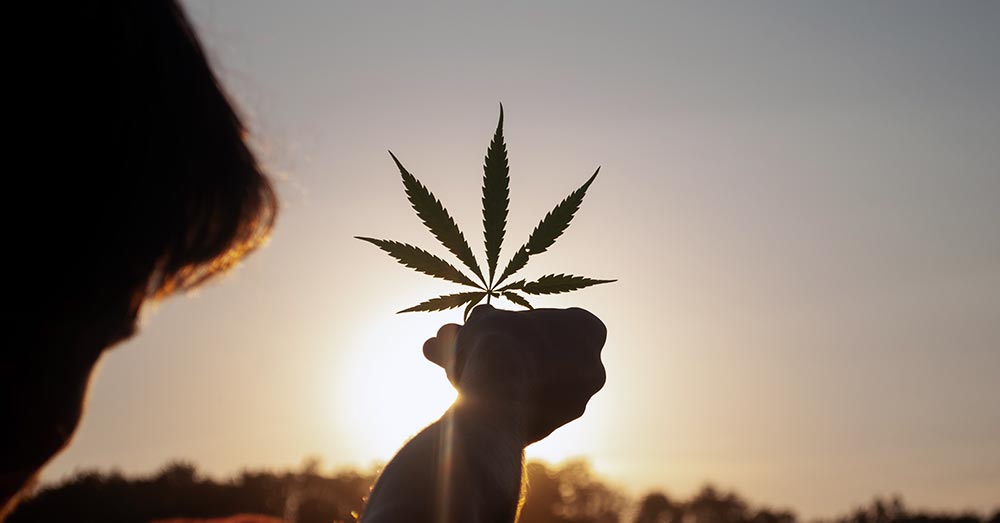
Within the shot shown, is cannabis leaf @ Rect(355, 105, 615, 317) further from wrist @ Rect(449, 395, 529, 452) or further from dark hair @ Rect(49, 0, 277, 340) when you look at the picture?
dark hair @ Rect(49, 0, 277, 340)

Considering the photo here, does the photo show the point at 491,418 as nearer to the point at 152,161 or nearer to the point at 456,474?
the point at 456,474

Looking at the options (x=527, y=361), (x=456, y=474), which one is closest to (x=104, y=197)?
(x=527, y=361)

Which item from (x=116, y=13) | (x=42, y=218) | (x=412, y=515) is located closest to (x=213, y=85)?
(x=116, y=13)

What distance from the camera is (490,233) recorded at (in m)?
2.59

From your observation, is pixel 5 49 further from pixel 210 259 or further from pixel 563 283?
pixel 563 283

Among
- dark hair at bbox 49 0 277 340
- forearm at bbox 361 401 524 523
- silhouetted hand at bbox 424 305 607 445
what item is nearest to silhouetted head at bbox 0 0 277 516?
dark hair at bbox 49 0 277 340

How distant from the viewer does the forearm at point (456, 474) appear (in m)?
2.43

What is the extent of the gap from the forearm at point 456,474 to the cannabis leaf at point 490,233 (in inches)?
15.6

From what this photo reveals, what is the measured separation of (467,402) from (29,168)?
2.95m

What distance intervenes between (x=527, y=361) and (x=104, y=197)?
2911 mm

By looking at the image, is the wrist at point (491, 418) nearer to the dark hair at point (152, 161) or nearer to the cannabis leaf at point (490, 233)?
the cannabis leaf at point (490, 233)

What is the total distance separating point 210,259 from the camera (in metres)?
5.63

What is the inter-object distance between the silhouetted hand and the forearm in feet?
0.31

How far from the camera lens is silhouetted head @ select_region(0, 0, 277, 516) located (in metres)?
4.50
